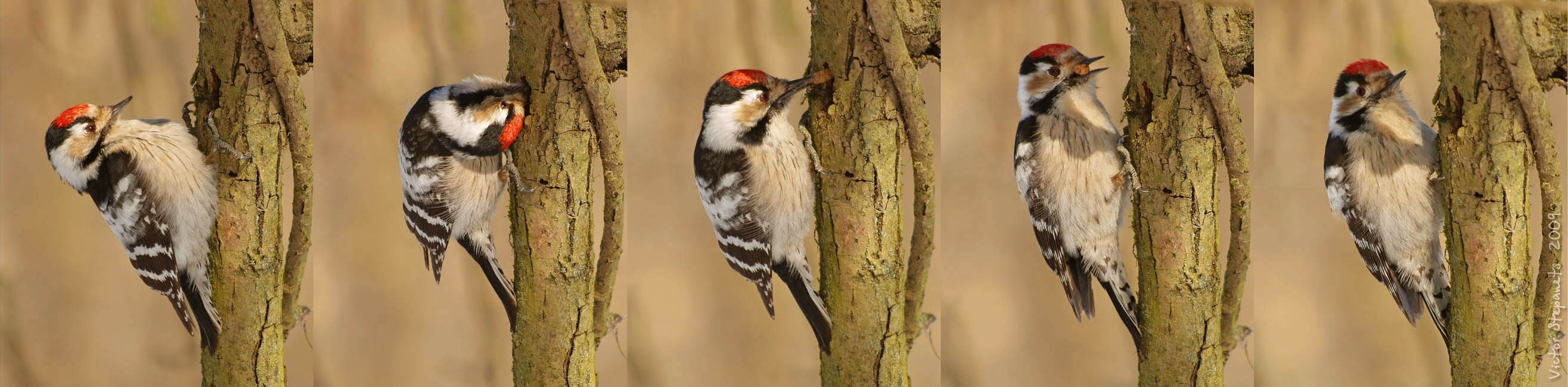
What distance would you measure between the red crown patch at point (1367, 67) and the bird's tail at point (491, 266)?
278 cm

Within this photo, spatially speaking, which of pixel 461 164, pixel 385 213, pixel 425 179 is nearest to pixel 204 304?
pixel 385 213

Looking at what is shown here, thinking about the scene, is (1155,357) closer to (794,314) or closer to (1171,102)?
(1171,102)

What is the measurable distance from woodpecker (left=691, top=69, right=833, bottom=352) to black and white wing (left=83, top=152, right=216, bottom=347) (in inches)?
72.0

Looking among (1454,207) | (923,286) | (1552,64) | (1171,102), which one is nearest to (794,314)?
(923,286)

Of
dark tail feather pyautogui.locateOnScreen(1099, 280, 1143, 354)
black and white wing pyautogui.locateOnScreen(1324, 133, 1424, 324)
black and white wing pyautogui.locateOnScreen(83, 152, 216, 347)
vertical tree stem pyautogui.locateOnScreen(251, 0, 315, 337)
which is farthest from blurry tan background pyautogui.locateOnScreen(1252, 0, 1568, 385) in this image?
black and white wing pyautogui.locateOnScreen(83, 152, 216, 347)

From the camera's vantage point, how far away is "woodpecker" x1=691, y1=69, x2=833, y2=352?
2.58 m

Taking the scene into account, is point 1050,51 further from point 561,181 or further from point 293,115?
point 293,115

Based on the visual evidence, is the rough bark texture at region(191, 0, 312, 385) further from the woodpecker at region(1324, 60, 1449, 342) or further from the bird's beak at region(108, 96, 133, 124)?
the woodpecker at region(1324, 60, 1449, 342)

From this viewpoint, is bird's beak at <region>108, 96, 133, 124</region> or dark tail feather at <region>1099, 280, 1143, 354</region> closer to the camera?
dark tail feather at <region>1099, 280, 1143, 354</region>

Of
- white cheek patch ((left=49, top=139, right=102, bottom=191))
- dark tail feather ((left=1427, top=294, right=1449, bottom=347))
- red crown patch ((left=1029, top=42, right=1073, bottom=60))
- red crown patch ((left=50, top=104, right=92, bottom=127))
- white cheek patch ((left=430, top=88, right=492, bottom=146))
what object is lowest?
dark tail feather ((left=1427, top=294, right=1449, bottom=347))

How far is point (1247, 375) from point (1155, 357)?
0.42m

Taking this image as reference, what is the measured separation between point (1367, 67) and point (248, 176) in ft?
11.9

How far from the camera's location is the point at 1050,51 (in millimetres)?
2650

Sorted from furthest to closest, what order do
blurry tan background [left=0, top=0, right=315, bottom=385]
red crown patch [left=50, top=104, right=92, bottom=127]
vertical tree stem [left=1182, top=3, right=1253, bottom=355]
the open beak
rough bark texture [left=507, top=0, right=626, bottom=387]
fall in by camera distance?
blurry tan background [left=0, top=0, right=315, bottom=385] → red crown patch [left=50, top=104, right=92, bottom=127] → the open beak → rough bark texture [left=507, top=0, right=626, bottom=387] → vertical tree stem [left=1182, top=3, right=1253, bottom=355]
